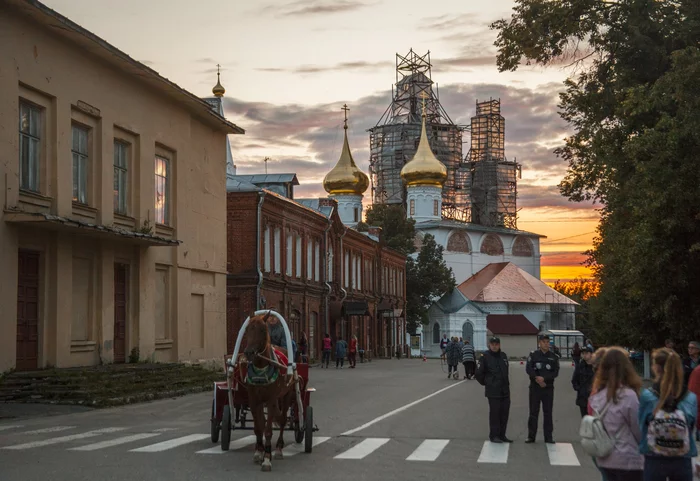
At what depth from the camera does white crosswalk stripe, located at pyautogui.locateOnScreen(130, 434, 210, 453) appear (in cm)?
1418

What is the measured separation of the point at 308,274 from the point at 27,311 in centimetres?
3178

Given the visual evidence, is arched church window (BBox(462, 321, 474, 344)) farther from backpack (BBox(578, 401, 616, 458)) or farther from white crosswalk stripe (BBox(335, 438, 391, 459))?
backpack (BBox(578, 401, 616, 458))

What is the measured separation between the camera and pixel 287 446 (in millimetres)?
14805

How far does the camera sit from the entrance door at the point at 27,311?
25062mm

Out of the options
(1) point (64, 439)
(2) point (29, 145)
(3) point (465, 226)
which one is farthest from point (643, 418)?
(3) point (465, 226)

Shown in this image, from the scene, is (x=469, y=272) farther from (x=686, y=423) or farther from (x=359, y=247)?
(x=686, y=423)

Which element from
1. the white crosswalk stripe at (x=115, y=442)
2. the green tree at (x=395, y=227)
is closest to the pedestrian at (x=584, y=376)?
the white crosswalk stripe at (x=115, y=442)

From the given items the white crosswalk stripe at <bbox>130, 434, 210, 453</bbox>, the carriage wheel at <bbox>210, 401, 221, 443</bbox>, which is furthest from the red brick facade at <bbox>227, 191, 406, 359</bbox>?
the carriage wheel at <bbox>210, 401, 221, 443</bbox>

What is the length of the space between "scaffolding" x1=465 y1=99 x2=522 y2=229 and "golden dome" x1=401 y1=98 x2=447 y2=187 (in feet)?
45.4

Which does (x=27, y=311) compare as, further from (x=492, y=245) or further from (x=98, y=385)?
(x=492, y=245)

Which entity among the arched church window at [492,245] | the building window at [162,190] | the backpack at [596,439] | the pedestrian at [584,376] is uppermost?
the arched church window at [492,245]

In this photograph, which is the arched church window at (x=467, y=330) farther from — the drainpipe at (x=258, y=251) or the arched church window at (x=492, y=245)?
the drainpipe at (x=258, y=251)

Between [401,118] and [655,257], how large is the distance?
104137 mm

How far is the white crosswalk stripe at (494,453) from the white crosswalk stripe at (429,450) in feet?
1.96
